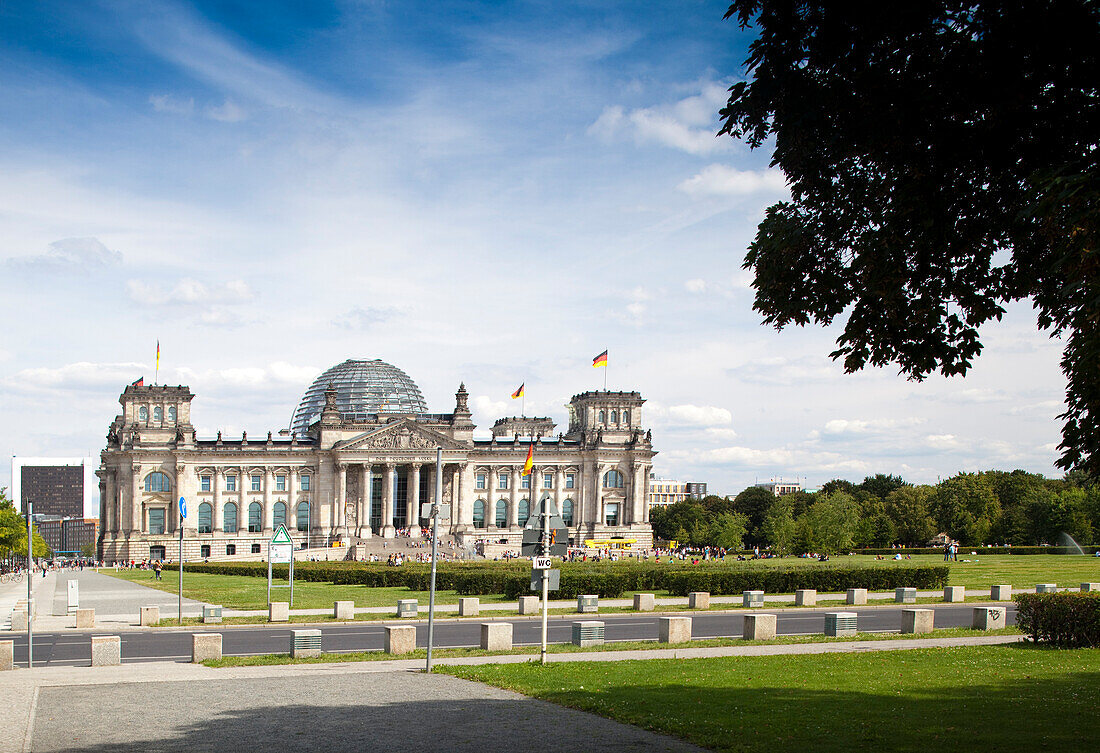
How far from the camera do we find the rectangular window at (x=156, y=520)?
137 m

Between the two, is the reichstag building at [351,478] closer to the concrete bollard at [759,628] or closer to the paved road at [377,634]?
the paved road at [377,634]

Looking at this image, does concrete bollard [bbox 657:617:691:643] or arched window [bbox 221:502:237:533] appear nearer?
concrete bollard [bbox 657:617:691:643]

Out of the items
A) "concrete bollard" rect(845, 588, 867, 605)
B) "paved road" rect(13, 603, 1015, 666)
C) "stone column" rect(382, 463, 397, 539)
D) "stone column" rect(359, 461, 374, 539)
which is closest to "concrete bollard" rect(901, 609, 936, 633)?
"paved road" rect(13, 603, 1015, 666)

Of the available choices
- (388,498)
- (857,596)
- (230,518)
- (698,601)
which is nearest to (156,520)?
(230,518)

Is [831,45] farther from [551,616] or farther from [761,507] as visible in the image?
[761,507]

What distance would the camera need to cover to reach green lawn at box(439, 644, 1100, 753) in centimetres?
1539

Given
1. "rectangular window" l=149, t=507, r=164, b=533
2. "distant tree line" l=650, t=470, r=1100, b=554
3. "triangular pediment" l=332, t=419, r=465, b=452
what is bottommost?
"rectangular window" l=149, t=507, r=164, b=533

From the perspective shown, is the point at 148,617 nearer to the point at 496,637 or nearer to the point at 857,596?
the point at 496,637

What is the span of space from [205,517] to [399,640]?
120141mm

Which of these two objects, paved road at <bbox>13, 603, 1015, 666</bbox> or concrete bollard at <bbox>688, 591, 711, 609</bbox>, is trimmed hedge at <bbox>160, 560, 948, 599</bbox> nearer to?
concrete bollard at <bbox>688, 591, 711, 609</bbox>

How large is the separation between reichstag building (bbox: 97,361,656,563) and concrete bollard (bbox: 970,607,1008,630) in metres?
102

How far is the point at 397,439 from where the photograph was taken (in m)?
144

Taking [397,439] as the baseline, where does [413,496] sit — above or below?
below

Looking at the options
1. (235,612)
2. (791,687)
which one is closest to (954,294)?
(791,687)
